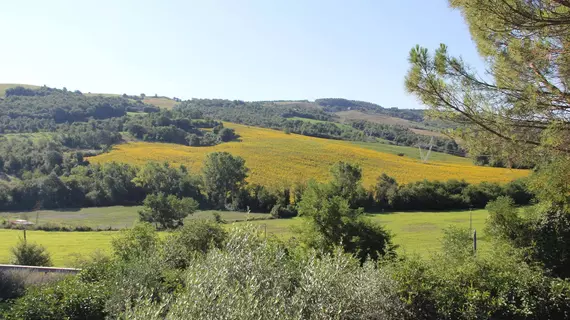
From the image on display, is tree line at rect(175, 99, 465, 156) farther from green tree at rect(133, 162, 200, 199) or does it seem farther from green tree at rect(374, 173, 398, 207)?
green tree at rect(133, 162, 200, 199)

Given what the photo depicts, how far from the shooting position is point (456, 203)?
5678 cm

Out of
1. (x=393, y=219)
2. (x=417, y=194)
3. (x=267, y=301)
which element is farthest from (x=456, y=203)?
(x=267, y=301)

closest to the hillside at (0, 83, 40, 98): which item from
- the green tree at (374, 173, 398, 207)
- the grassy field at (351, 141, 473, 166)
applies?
the grassy field at (351, 141, 473, 166)

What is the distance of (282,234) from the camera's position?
106 feet

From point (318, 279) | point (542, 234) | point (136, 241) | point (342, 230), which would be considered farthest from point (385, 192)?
point (318, 279)

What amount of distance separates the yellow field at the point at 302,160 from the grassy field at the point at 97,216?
1247 cm

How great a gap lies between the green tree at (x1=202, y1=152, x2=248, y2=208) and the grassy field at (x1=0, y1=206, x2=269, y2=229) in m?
4.80

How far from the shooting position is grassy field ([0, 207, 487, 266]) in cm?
3186

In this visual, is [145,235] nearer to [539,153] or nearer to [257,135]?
[539,153]

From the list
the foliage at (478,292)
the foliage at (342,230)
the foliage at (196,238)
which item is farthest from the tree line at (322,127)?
the foliage at (478,292)

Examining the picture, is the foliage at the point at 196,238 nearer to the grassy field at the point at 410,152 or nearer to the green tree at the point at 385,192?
the green tree at the point at 385,192

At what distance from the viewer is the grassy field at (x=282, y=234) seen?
1254 inches

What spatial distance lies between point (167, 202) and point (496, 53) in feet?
127

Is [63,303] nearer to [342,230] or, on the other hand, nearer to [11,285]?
[11,285]
